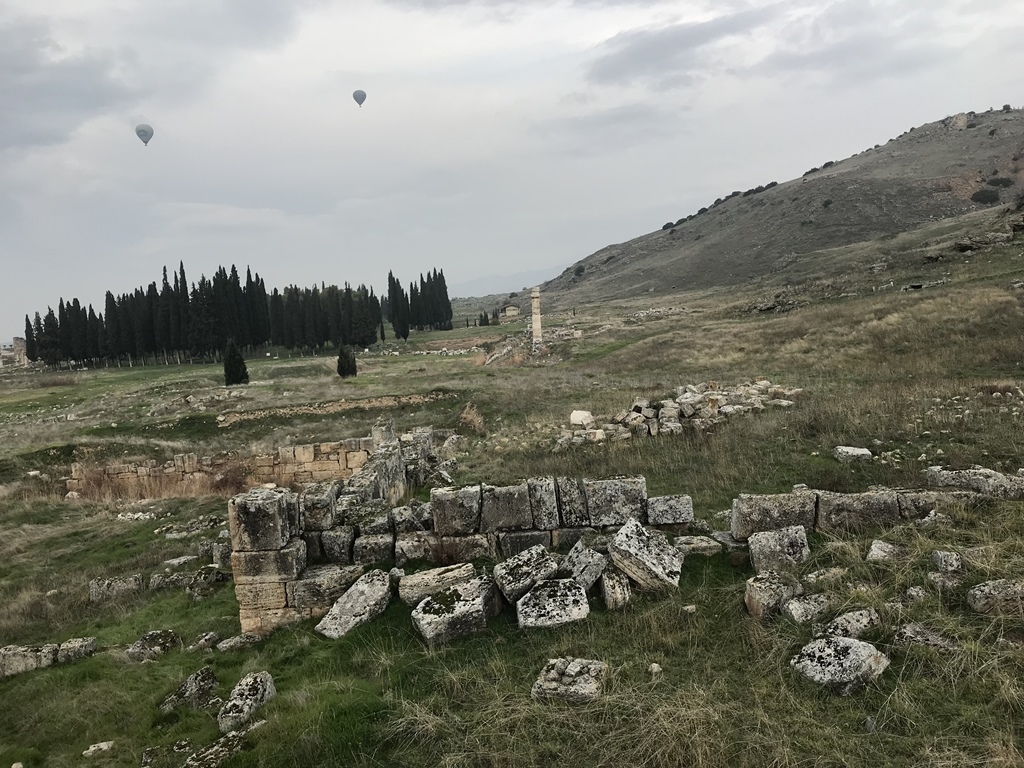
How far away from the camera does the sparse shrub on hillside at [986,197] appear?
248ft

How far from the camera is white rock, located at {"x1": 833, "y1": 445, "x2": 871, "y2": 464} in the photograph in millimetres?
11500

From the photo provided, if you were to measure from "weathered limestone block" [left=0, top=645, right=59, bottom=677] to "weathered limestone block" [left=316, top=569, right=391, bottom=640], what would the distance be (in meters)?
4.26

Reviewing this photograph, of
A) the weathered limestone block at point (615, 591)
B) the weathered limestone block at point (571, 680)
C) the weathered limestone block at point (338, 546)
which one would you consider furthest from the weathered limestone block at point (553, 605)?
the weathered limestone block at point (338, 546)

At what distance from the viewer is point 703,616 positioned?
20.6 ft

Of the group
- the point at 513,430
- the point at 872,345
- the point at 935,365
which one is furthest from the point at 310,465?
the point at 872,345

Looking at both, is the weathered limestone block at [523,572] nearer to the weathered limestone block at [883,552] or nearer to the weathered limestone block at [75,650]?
the weathered limestone block at [883,552]

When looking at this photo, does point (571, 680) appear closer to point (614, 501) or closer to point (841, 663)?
point (841, 663)

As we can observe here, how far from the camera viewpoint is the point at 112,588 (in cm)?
1082

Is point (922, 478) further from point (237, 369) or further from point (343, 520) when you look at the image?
point (237, 369)

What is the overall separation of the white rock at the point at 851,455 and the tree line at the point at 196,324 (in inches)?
2376

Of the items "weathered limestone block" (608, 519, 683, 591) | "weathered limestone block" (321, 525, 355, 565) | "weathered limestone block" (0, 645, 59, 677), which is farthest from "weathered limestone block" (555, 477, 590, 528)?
"weathered limestone block" (0, 645, 59, 677)

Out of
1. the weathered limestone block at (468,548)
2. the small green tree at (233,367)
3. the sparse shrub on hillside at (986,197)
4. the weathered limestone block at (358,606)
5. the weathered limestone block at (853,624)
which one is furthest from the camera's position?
the sparse shrub on hillside at (986,197)

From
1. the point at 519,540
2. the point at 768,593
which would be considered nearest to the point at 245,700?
the point at 519,540

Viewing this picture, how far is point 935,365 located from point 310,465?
2111cm
